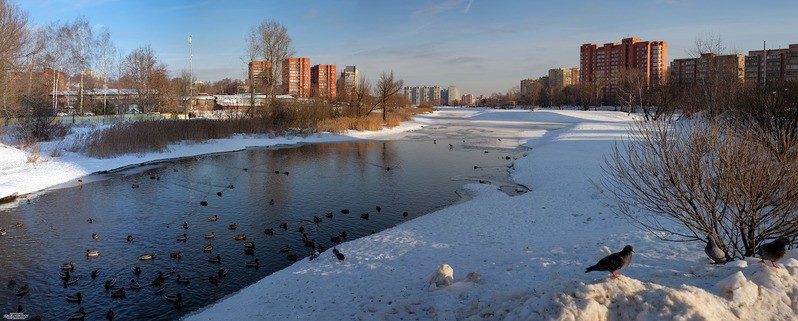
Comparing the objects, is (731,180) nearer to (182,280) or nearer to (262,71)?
(182,280)

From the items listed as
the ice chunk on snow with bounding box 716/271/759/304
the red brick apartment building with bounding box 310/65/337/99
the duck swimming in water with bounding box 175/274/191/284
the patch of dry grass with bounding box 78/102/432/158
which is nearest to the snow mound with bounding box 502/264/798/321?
the ice chunk on snow with bounding box 716/271/759/304

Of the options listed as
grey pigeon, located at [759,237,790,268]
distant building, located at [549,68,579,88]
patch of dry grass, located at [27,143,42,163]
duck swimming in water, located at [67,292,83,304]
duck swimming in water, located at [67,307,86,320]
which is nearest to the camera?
grey pigeon, located at [759,237,790,268]

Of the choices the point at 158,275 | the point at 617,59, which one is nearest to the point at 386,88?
the point at 158,275

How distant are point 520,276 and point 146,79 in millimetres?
60812

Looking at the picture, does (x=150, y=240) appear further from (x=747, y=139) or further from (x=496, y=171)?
(x=496, y=171)

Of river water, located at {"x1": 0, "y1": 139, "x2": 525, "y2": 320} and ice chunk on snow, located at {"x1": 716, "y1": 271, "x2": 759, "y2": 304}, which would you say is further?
river water, located at {"x1": 0, "y1": 139, "x2": 525, "y2": 320}

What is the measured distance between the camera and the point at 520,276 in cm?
772

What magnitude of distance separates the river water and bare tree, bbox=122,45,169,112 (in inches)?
1354

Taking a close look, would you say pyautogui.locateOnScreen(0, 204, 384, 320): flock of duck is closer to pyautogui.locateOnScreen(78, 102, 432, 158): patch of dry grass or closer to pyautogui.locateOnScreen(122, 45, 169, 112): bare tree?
pyautogui.locateOnScreen(78, 102, 432, 158): patch of dry grass

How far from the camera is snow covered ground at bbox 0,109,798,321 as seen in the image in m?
5.13

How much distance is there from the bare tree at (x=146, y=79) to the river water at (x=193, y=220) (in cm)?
3440

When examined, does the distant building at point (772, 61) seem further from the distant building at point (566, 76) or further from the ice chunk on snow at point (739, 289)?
the distant building at point (566, 76)

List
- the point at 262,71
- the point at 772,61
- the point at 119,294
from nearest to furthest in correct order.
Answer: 1. the point at 119,294
2. the point at 262,71
3. the point at 772,61

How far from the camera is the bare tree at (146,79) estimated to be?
188ft
